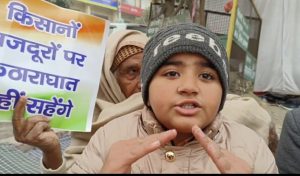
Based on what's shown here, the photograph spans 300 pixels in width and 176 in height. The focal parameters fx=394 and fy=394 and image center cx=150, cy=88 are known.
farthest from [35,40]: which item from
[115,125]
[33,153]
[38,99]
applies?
[33,153]

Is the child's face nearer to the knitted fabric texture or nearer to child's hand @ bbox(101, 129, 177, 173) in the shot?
child's hand @ bbox(101, 129, 177, 173)

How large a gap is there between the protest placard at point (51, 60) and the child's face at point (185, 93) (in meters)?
0.40

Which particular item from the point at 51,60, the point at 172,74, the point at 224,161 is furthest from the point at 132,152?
the point at 51,60

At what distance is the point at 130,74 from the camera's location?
200 cm

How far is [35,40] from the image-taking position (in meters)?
1.43

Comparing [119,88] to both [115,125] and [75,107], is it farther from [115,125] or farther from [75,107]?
[115,125]

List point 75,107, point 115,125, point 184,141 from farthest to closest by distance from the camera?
point 75,107 < point 115,125 < point 184,141

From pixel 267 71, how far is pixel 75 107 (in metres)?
6.00

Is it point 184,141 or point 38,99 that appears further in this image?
point 38,99

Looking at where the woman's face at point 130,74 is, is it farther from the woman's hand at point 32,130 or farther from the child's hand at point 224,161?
the child's hand at point 224,161

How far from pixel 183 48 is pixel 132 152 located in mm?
401

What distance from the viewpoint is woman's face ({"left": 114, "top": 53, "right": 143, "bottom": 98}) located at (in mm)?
1979

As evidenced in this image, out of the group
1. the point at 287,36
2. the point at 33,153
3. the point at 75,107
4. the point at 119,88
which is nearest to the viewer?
the point at 75,107

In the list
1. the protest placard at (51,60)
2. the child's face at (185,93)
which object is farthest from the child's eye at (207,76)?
the protest placard at (51,60)
